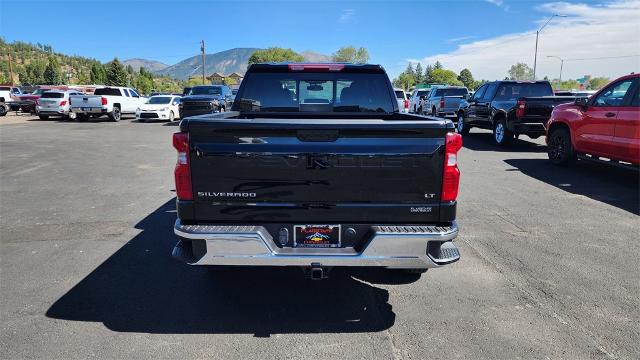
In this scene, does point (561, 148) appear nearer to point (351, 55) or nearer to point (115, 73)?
point (115, 73)

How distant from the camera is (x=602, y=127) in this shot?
893 centimetres

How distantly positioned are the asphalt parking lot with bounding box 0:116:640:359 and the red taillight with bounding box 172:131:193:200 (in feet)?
3.47

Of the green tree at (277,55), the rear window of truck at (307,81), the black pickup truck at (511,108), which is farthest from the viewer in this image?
the green tree at (277,55)

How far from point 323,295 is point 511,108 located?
1118cm

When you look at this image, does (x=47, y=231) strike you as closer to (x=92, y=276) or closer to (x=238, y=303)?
(x=92, y=276)

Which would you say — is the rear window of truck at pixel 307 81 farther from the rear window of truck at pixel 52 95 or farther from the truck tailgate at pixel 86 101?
the rear window of truck at pixel 52 95

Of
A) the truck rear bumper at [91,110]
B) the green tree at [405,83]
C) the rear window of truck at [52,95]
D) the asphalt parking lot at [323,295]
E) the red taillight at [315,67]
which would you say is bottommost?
the asphalt parking lot at [323,295]

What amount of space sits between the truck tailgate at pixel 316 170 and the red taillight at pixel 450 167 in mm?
38

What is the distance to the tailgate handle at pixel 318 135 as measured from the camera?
3.13 meters

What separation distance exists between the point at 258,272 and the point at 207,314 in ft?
2.99

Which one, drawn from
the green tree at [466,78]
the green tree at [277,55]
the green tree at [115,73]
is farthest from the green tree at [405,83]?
the green tree at [115,73]

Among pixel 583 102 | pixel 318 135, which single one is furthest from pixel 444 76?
pixel 318 135

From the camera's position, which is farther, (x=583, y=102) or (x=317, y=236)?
(x=583, y=102)

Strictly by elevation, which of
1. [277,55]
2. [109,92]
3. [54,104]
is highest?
[277,55]
